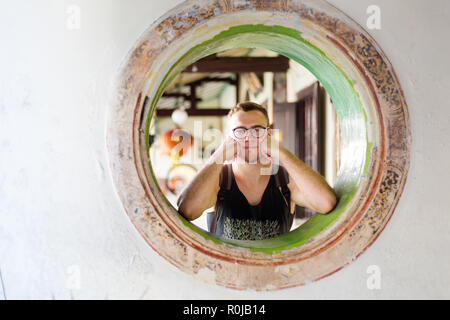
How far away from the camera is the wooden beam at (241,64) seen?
596 cm

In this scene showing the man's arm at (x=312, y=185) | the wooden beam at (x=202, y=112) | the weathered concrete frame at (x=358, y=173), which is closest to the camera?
the weathered concrete frame at (x=358, y=173)

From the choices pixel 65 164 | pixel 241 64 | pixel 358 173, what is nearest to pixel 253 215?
pixel 358 173

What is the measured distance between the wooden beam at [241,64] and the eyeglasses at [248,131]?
4.21m

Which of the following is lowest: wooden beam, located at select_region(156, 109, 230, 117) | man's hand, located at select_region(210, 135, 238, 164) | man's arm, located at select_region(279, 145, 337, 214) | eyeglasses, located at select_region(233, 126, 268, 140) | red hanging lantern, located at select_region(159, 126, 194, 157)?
man's arm, located at select_region(279, 145, 337, 214)

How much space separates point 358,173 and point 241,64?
16.0 feet

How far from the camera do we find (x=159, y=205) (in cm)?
141

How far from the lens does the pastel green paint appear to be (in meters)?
1.50

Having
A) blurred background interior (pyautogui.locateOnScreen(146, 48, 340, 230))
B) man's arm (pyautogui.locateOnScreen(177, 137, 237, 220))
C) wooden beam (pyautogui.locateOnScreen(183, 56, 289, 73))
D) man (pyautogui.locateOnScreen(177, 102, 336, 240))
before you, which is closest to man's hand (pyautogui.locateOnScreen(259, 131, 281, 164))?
man (pyautogui.locateOnScreen(177, 102, 336, 240))

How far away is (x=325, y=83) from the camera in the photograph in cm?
180

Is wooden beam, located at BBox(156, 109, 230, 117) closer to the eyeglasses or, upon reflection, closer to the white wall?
the eyeglasses

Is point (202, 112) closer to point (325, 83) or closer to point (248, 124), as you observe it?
point (248, 124)

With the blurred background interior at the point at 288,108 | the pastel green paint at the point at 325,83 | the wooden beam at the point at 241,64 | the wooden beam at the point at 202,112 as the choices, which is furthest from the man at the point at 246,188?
the wooden beam at the point at 202,112

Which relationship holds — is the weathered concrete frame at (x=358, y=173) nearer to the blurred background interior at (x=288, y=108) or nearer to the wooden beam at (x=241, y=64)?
the blurred background interior at (x=288, y=108)

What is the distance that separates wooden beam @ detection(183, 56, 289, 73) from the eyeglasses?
421 centimetres
